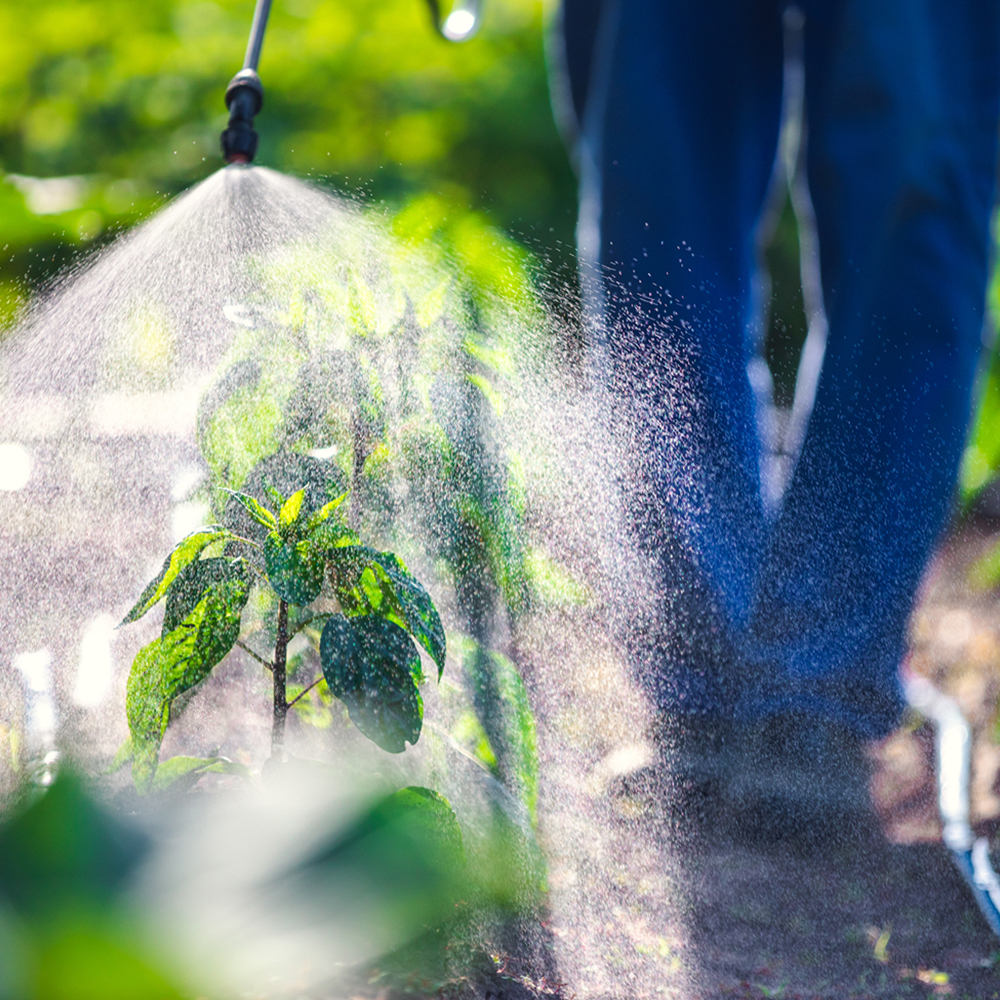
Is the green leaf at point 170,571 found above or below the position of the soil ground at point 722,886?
above

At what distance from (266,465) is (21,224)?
1197 millimetres

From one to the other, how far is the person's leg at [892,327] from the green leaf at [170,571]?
0.85m

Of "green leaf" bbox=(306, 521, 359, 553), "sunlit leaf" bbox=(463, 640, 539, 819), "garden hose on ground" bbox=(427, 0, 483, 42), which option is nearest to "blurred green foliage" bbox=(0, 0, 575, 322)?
"garden hose on ground" bbox=(427, 0, 483, 42)

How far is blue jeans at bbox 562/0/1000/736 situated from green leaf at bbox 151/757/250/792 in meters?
0.63

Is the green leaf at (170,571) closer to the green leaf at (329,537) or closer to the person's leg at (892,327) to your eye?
the green leaf at (329,537)

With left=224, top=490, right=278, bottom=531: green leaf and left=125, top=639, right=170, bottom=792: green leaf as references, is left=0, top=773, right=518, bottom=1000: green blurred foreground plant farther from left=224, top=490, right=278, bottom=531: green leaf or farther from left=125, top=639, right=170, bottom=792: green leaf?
left=224, top=490, right=278, bottom=531: green leaf

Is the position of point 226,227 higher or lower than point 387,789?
higher

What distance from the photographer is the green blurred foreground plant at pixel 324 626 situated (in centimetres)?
84

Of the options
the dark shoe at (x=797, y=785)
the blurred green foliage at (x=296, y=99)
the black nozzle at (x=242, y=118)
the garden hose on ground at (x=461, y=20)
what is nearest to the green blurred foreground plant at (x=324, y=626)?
the dark shoe at (x=797, y=785)

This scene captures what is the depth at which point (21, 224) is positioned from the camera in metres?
1.87

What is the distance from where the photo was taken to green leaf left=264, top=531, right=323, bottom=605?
83 centimetres

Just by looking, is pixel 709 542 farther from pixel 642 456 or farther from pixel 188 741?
pixel 188 741

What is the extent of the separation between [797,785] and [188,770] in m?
0.76

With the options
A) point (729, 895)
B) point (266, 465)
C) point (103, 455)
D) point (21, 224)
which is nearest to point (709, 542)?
point (729, 895)
